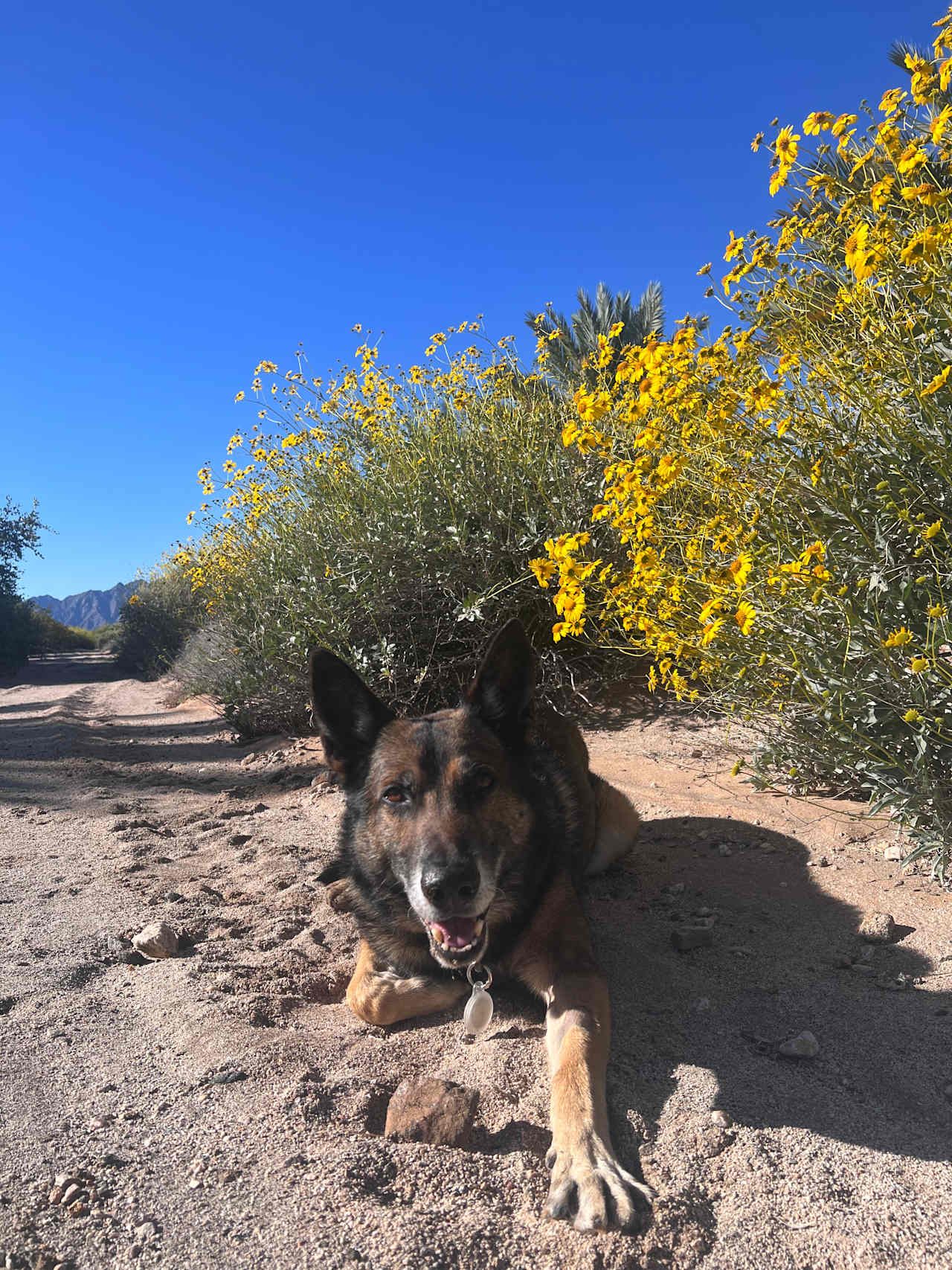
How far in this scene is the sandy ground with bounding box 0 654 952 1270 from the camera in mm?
1757

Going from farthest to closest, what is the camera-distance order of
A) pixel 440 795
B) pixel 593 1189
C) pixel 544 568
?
pixel 544 568
pixel 440 795
pixel 593 1189

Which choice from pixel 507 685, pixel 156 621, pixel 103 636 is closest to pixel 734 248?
pixel 507 685

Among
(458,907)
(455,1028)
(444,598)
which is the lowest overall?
(455,1028)

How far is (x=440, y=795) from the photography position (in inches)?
108

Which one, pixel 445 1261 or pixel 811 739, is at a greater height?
pixel 811 739

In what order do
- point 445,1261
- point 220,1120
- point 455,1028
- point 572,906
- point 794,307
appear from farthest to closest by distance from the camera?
point 794,307 < point 572,906 < point 455,1028 < point 220,1120 < point 445,1261

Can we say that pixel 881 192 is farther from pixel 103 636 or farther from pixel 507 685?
pixel 103 636

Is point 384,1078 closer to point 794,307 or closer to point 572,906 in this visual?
point 572,906

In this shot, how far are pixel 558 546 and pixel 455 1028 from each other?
1.90 m

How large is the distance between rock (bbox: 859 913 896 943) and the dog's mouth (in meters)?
1.58

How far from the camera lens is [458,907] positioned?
238 cm

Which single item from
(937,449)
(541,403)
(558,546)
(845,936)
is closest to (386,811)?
(558,546)

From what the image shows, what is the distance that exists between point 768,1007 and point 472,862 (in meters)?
1.23

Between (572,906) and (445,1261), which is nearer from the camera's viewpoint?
(445,1261)
